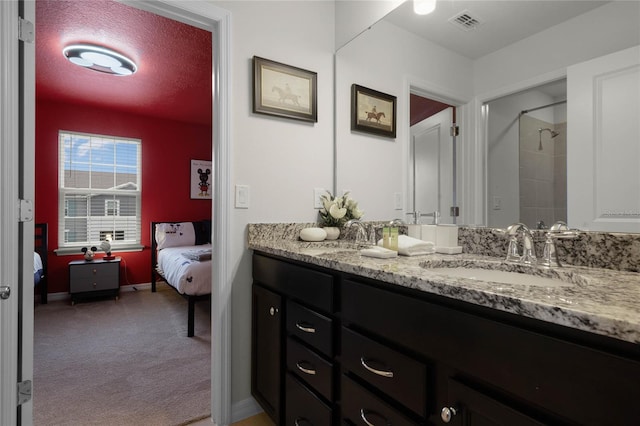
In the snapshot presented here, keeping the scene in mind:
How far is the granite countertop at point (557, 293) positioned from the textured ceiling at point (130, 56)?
2644 mm

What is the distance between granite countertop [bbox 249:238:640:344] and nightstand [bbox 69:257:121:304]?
4245 millimetres

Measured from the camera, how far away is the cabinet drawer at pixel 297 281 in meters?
1.18

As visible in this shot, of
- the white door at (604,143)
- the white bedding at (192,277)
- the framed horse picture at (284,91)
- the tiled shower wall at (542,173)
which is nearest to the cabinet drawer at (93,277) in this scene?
the white bedding at (192,277)

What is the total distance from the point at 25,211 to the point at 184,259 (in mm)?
2264

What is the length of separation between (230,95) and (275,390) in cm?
148

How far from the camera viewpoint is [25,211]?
137 centimetres

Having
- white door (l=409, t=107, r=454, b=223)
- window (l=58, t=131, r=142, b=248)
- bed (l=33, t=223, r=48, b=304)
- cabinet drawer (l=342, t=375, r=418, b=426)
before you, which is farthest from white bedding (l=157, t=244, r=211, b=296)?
cabinet drawer (l=342, t=375, r=418, b=426)

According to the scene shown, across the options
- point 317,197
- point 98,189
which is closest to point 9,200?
point 317,197

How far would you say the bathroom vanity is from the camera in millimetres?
526

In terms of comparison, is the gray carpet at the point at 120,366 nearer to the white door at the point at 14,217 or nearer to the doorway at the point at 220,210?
the doorway at the point at 220,210

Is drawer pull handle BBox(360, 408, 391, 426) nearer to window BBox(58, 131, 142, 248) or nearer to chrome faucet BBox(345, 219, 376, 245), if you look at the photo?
chrome faucet BBox(345, 219, 376, 245)

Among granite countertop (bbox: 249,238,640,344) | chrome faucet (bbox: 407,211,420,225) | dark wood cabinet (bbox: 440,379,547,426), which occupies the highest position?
chrome faucet (bbox: 407,211,420,225)

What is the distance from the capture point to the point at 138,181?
4.94 metres

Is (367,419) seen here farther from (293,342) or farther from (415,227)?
(415,227)
